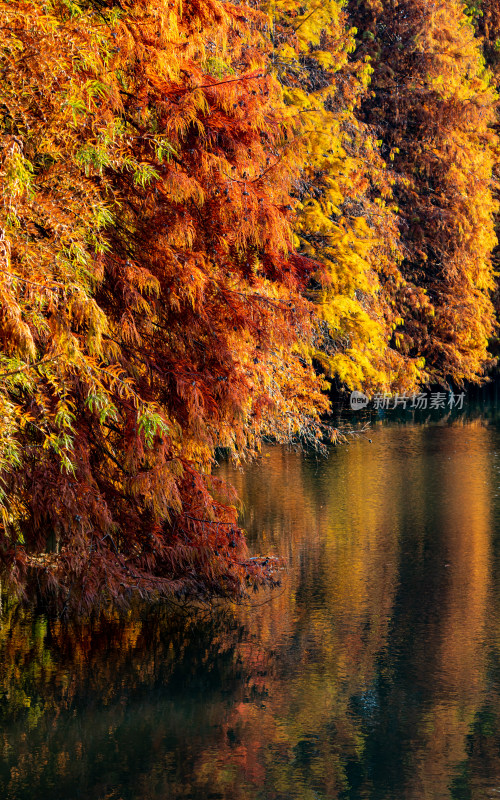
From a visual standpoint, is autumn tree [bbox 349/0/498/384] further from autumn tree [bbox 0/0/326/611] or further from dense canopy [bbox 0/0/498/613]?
autumn tree [bbox 0/0/326/611]

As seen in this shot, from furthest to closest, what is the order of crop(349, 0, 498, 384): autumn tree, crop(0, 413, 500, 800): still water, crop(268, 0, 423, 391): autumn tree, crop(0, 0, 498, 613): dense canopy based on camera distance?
crop(349, 0, 498, 384): autumn tree
crop(268, 0, 423, 391): autumn tree
crop(0, 0, 498, 613): dense canopy
crop(0, 413, 500, 800): still water

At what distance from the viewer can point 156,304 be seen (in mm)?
11203

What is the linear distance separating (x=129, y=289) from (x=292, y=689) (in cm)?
412

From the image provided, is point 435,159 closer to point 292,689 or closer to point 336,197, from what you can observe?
point 336,197

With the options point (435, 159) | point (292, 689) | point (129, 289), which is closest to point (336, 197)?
point (435, 159)

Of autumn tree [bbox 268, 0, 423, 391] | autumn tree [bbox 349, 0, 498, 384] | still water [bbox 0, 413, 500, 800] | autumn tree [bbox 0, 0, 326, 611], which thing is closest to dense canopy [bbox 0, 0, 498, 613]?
autumn tree [bbox 0, 0, 326, 611]

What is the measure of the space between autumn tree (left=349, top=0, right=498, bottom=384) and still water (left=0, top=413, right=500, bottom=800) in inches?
861

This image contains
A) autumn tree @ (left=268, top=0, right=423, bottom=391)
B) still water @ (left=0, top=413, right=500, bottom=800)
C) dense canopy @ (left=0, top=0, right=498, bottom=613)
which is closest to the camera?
still water @ (left=0, top=413, right=500, bottom=800)

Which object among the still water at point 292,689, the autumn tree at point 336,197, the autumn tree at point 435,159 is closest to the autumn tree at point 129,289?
the still water at point 292,689

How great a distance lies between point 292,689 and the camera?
827cm

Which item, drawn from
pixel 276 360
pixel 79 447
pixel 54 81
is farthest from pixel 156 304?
pixel 276 360

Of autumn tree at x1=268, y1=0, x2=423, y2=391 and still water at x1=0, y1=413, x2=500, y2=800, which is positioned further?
autumn tree at x1=268, y1=0, x2=423, y2=391

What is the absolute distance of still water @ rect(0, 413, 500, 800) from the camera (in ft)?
21.9

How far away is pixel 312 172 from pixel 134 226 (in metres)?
15.8
